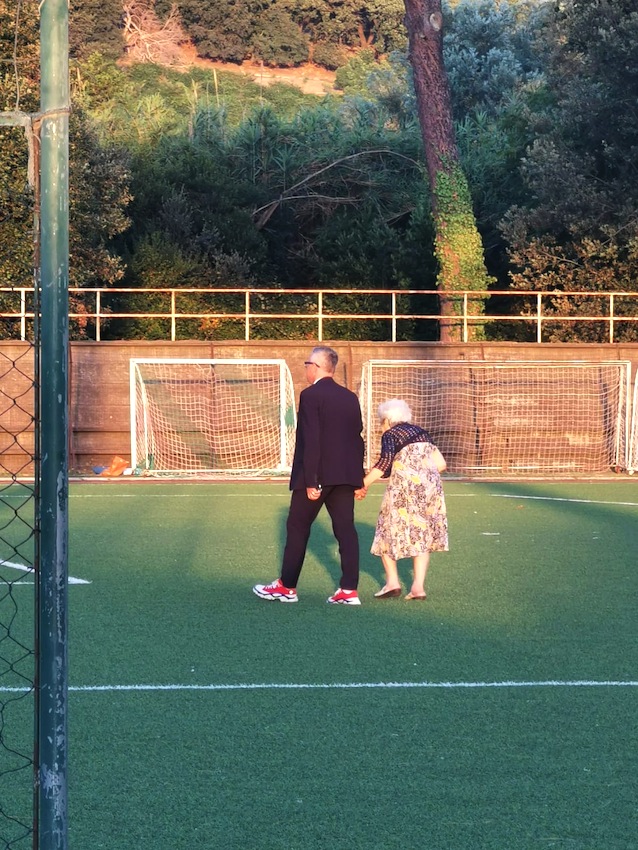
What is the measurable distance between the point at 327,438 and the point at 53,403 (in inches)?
229

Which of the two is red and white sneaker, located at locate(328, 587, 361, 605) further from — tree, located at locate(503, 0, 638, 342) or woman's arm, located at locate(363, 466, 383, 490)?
tree, located at locate(503, 0, 638, 342)

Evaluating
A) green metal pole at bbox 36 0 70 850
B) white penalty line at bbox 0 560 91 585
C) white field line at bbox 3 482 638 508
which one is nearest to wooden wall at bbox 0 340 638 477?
white field line at bbox 3 482 638 508

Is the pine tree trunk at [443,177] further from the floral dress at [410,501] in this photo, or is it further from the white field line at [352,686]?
the white field line at [352,686]

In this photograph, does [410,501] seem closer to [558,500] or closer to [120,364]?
[558,500]

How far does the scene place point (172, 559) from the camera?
11.7m

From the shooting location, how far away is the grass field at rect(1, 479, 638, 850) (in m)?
4.77

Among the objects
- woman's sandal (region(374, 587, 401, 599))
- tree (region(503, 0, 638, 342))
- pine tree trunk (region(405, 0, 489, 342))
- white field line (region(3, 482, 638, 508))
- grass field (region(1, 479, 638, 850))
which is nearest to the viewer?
grass field (region(1, 479, 638, 850))

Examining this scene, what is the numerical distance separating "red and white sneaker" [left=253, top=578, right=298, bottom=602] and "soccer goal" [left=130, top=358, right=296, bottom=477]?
42.1 feet

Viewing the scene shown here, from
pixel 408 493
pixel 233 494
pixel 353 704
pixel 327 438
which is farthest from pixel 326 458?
pixel 233 494

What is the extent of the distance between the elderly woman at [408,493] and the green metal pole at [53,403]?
6.01 m

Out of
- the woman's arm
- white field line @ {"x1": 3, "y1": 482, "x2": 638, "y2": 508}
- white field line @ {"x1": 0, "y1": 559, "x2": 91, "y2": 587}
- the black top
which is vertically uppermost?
the black top

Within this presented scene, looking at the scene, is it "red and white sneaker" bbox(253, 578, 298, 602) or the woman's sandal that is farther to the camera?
the woman's sandal

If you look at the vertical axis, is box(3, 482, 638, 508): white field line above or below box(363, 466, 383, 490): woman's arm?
below

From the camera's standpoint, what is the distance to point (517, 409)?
23.1 meters
